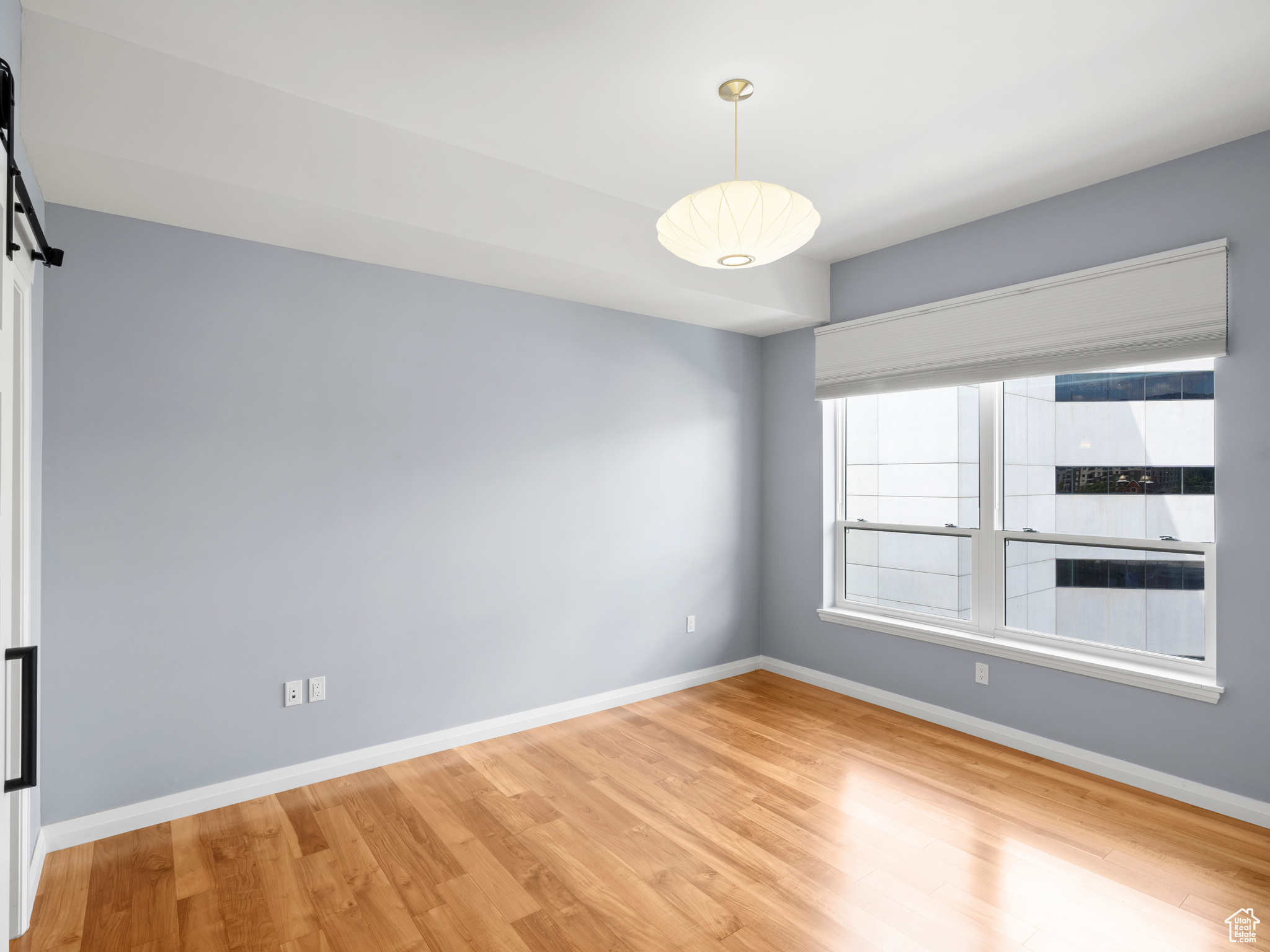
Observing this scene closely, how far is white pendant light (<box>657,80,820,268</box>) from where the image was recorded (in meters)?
2.15

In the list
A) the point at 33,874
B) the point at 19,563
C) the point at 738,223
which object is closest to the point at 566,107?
the point at 738,223

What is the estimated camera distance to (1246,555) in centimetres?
276

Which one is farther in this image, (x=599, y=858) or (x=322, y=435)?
(x=322, y=435)

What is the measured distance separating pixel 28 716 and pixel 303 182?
1958mm

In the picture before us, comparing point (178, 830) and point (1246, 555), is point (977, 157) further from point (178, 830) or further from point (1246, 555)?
point (178, 830)

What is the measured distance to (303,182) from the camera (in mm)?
2541

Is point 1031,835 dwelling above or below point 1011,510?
below

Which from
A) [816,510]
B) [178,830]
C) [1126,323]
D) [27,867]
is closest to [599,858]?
[178,830]

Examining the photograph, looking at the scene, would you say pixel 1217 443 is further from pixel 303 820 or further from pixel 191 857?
pixel 191 857

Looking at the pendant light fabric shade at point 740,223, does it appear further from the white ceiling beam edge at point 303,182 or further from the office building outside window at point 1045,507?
the office building outside window at point 1045,507

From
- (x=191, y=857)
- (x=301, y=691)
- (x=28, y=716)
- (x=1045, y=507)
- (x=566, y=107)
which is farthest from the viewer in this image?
(x=1045, y=507)

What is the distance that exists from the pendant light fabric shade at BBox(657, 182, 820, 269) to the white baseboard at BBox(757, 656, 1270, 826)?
111 inches

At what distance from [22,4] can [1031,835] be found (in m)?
4.56
